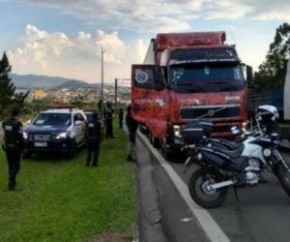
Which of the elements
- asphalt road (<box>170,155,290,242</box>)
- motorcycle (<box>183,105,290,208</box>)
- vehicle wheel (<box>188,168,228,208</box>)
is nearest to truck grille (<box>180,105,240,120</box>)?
asphalt road (<box>170,155,290,242</box>)

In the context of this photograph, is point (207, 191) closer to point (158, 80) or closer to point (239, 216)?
point (239, 216)

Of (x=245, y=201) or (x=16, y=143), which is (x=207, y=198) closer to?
(x=245, y=201)

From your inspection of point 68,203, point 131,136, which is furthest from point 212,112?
point 68,203

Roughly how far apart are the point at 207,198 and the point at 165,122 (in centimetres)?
835

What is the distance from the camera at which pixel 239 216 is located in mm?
9945

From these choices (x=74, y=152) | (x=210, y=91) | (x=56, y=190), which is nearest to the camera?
(x=56, y=190)

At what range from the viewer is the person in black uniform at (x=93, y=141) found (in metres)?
18.1

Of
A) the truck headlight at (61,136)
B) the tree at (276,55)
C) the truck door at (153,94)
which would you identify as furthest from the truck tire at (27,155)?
the tree at (276,55)

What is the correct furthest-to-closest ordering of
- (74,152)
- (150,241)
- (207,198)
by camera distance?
(74,152) → (207,198) → (150,241)

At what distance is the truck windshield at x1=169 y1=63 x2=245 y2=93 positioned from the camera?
59.3 feet

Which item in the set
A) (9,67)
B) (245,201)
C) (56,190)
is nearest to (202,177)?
(245,201)

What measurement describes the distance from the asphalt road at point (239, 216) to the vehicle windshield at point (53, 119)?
31.7 ft

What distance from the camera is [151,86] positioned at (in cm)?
1884

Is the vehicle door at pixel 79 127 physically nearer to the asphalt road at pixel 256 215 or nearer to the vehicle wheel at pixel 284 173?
the asphalt road at pixel 256 215
